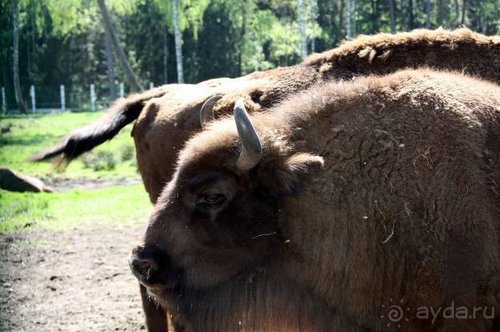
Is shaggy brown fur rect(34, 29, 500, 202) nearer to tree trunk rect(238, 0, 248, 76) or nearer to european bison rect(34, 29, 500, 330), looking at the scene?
european bison rect(34, 29, 500, 330)

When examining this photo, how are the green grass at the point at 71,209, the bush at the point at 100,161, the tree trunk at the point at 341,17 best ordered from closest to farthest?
the green grass at the point at 71,209 < the bush at the point at 100,161 < the tree trunk at the point at 341,17

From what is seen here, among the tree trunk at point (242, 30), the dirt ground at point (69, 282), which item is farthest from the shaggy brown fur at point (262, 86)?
the tree trunk at point (242, 30)

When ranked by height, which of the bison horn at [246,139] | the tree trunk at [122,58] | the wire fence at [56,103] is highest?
the bison horn at [246,139]

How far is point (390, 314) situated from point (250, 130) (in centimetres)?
122

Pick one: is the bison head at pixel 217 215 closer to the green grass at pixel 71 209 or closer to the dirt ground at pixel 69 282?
the dirt ground at pixel 69 282

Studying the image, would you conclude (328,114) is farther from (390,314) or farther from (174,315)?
(174,315)

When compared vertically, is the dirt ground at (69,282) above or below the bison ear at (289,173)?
below

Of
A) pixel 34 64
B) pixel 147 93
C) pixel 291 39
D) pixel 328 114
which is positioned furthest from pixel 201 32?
pixel 328 114

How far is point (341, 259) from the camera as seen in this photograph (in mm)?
3445

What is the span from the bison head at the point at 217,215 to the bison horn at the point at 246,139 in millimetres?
19

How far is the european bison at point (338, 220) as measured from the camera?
330 cm

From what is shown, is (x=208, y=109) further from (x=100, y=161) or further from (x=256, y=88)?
(x=100, y=161)

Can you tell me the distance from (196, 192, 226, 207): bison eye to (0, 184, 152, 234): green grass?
6.32m

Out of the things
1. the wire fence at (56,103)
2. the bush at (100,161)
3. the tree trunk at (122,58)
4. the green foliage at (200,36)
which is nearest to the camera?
the bush at (100,161)
